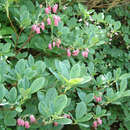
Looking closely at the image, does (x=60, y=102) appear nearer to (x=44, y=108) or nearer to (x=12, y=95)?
(x=44, y=108)

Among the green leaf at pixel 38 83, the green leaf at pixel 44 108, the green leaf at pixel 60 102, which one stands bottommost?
the green leaf at pixel 44 108

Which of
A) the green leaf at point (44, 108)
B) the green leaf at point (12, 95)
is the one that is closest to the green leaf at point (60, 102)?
the green leaf at point (44, 108)

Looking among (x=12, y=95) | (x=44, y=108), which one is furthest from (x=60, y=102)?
(x=12, y=95)

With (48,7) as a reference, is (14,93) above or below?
below

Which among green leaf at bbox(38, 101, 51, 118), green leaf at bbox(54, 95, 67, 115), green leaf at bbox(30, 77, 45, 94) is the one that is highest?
green leaf at bbox(30, 77, 45, 94)

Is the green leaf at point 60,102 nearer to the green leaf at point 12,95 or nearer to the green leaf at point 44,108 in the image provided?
the green leaf at point 44,108

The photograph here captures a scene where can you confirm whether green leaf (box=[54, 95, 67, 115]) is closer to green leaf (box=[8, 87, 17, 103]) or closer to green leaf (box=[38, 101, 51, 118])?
green leaf (box=[38, 101, 51, 118])

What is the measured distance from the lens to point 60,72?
2.78ft

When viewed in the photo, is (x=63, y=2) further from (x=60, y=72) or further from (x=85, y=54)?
(x=60, y=72)

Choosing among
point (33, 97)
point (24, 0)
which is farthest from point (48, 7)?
point (33, 97)

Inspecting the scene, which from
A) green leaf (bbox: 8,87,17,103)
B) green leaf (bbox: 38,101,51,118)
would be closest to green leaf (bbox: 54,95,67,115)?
green leaf (bbox: 38,101,51,118)

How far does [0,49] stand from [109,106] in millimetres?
1435

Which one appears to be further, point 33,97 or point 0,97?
point 33,97

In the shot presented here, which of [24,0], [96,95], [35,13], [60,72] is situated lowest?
[96,95]
